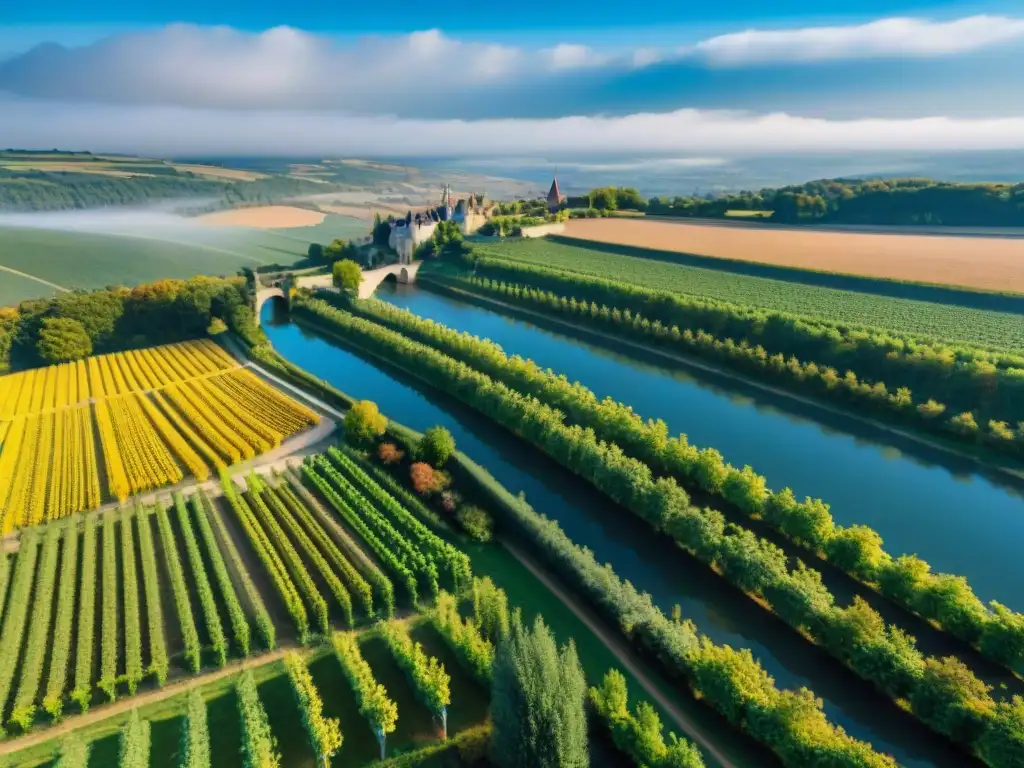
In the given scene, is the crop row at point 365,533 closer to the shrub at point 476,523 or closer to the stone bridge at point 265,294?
the shrub at point 476,523

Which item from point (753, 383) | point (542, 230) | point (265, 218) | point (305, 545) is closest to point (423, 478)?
point (305, 545)

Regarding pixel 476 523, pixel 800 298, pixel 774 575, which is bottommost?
pixel 476 523

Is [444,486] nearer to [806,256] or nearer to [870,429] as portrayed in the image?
→ [870,429]

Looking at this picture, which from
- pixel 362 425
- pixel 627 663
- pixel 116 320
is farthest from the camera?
pixel 116 320

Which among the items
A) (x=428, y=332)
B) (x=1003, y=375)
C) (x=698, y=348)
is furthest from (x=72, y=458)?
(x=1003, y=375)

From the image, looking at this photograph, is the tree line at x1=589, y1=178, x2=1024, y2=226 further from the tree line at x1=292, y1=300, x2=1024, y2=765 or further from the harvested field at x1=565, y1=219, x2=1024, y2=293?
the tree line at x1=292, y1=300, x2=1024, y2=765

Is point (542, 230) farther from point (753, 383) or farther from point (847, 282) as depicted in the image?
point (753, 383)

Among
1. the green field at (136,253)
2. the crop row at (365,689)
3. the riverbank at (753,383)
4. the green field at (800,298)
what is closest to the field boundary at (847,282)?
the green field at (800,298)
